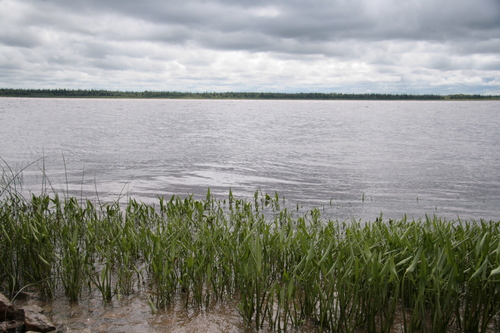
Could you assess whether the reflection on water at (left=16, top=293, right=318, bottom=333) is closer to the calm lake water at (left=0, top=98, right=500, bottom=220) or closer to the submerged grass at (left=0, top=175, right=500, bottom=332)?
the submerged grass at (left=0, top=175, right=500, bottom=332)

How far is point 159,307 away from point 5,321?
1.67 m

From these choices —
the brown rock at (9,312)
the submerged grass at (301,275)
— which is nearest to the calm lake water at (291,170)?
the submerged grass at (301,275)

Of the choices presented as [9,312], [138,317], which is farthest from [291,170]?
[9,312]

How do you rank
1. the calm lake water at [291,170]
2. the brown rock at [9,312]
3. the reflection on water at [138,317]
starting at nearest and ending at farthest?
the brown rock at [9,312] < the reflection on water at [138,317] < the calm lake water at [291,170]

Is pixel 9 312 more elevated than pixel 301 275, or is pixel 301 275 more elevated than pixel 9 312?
pixel 301 275

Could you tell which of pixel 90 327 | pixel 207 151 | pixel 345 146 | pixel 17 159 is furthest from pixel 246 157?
pixel 90 327

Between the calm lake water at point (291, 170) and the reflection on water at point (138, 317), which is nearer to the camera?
the reflection on water at point (138, 317)

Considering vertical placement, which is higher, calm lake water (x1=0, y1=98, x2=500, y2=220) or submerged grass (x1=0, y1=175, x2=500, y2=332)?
submerged grass (x1=0, y1=175, x2=500, y2=332)

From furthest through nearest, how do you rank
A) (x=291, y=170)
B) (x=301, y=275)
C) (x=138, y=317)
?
1. (x=291, y=170)
2. (x=138, y=317)
3. (x=301, y=275)

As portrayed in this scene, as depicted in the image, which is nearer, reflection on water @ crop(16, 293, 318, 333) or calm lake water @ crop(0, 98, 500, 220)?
reflection on water @ crop(16, 293, 318, 333)

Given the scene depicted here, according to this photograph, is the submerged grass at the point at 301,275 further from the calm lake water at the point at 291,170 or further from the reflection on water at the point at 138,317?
the calm lake water at the point at 291,170

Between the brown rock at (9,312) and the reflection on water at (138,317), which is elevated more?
the brown rock at (9,312)

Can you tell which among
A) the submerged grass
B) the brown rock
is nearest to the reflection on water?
the submerged grass

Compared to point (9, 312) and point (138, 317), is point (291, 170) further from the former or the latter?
point (9, 312)
